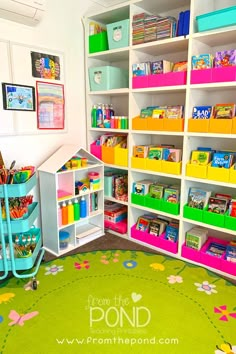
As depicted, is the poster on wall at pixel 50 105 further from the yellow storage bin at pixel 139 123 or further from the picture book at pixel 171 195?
the picture book at pixel 171 195

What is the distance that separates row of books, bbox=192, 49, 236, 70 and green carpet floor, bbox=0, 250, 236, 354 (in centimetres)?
169

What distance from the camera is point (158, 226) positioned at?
2678 mm

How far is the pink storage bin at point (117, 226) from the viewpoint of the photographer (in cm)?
292

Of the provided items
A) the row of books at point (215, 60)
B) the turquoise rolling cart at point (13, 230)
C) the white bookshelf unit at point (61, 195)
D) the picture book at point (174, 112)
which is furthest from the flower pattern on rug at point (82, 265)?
the row of books at point (215, 60)

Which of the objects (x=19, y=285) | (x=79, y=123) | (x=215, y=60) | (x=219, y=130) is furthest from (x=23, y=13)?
(x=19, y=285)

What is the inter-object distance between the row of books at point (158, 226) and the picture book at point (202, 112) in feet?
3.53

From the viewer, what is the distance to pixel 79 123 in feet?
9.73

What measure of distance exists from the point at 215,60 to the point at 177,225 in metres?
1.52

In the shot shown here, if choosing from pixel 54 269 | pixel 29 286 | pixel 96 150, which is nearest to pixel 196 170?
pixel 96 150

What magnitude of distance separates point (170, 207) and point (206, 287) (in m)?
0.74

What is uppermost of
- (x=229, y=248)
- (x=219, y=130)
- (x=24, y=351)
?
(x=219, y=130)

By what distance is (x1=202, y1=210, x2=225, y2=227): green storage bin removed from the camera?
2.17m

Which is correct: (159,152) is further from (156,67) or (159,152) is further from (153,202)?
(156,67)

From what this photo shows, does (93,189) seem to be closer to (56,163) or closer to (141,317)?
(56,163)
